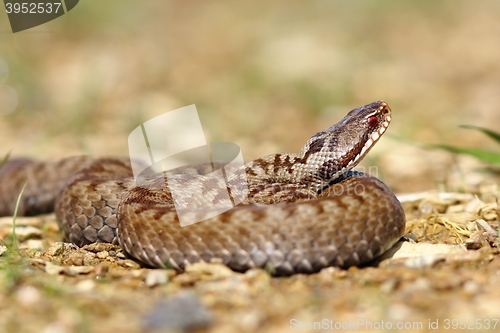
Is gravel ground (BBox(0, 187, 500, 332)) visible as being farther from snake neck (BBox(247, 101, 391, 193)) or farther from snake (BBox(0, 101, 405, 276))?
snake neck (BBox(247, 101, 391, 193))

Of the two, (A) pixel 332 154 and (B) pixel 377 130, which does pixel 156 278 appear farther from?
(B) pixel 377 130

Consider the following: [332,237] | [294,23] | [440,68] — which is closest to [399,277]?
[332,237]

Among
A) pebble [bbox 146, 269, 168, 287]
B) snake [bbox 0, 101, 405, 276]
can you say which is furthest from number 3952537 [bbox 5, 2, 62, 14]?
pebble [bbox 146, 269, 168, 287]

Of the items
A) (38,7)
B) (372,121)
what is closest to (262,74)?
(38,7)

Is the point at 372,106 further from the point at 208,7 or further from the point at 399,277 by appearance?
the point at 208,7

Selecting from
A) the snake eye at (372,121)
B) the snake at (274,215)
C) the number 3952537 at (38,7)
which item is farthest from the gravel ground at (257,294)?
the number 3952537 at (38,7)

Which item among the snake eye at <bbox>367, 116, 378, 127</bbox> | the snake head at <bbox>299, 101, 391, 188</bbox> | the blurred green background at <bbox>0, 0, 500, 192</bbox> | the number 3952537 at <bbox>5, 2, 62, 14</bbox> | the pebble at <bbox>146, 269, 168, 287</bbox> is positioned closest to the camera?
the pebble at <bbox>146, 269, 168, 287</bbox>
